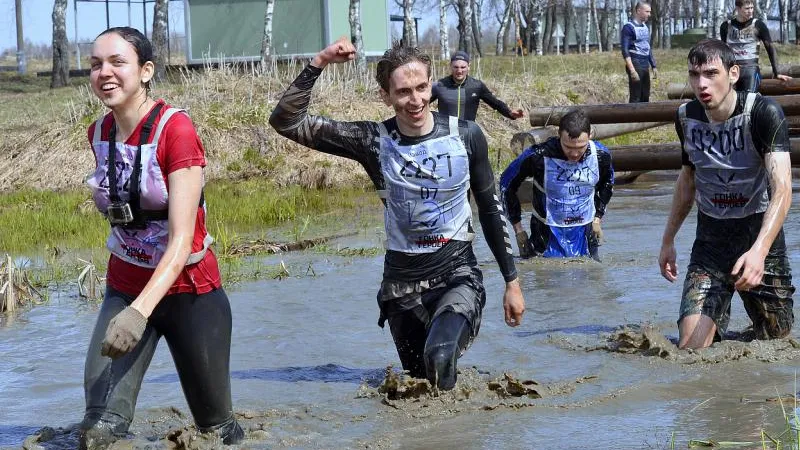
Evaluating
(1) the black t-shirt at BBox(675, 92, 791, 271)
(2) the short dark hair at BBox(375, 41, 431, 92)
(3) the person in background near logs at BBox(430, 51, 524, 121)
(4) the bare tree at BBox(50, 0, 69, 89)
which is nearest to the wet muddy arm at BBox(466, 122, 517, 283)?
(2) the short dark hair at BBox(375, 41, 431, 92)

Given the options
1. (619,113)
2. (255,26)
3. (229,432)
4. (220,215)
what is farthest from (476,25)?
(229,432)

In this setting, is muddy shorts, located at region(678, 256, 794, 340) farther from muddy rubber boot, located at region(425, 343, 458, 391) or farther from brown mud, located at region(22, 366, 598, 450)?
muddy rubber boot, located at region(425, 343, 458, 391)

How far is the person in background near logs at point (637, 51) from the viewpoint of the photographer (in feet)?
61.3

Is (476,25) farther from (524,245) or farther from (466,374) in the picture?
(466,374)

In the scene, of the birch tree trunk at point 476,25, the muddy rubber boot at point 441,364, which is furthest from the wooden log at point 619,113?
the birch tree trunk at point 476,25

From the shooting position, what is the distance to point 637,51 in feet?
61.9

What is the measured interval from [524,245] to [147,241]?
5824mm

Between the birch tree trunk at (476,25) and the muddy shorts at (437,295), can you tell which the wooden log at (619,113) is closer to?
the muddy shorts at (437,295)

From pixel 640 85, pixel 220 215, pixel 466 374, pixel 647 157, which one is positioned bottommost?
pixel 466 374

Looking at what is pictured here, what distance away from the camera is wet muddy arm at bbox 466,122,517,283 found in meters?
5.48

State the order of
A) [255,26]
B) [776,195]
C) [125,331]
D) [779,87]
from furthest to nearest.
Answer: [255,26] → [779,87] → [776,195] → [125,331]

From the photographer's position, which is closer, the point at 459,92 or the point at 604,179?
the point at 604,179

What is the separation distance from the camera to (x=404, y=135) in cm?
555

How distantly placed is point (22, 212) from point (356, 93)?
803cm
